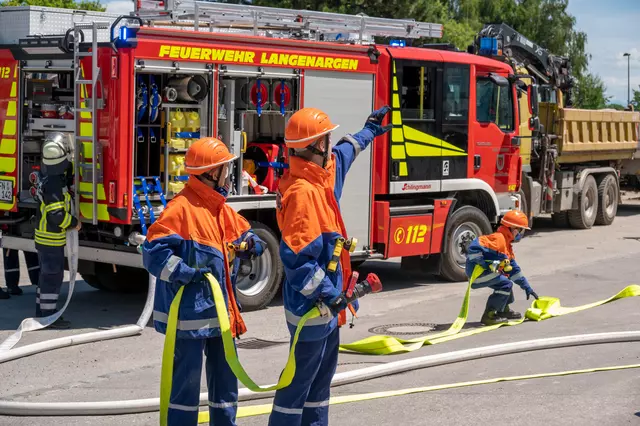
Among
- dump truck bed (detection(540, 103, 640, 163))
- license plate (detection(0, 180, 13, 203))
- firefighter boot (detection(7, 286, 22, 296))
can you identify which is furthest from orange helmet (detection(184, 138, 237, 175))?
dump truck bed (detection(540, 103, 640, 163))

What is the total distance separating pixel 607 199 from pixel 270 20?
10.8 m

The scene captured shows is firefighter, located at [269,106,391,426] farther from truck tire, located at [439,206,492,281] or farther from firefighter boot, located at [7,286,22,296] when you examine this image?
Result: truck tire, located at [439,206,492,281]

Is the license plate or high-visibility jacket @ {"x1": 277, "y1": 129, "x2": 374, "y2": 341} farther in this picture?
the license plate

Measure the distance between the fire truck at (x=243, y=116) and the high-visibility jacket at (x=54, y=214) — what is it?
206 millimetres

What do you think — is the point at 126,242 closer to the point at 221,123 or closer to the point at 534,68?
the point at 221,123

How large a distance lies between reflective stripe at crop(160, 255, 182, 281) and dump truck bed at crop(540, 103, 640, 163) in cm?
1366

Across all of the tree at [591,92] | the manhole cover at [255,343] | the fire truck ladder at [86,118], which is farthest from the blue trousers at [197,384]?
the tree at [591,92]

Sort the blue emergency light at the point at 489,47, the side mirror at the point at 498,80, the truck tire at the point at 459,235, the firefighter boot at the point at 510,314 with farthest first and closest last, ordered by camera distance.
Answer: the blue emergency light at the point at 489,47, the side mirror at the point at 498,80, the truck tire at the point at 459,235, the firefighter boot at the point at 510,314

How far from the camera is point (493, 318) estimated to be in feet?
32.6

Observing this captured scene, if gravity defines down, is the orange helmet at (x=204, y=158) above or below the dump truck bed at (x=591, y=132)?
below

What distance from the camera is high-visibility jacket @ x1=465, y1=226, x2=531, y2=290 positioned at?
9.89 metres

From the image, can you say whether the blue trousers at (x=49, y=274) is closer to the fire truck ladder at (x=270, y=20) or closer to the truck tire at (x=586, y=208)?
the fire truck ladder at (x=270, y=20)

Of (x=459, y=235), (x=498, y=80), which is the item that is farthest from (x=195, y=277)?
(x=498, y=80)

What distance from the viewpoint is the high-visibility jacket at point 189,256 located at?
5.56m
